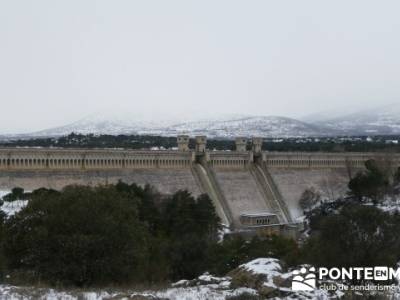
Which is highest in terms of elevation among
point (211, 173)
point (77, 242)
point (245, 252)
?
point (77, 242)

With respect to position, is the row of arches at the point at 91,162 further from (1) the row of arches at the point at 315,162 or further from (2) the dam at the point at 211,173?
(1) the row of arches at the point at 315,162

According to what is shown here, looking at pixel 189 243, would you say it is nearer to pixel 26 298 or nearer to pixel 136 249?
pixel 136 249

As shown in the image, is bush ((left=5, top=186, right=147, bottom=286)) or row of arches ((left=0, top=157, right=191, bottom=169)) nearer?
bush ((left=5, top=186, right=147, bottom=286))

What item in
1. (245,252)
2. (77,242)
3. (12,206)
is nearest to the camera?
(77,242)

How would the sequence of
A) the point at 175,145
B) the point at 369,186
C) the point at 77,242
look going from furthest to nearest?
the point at 175,145 → the point at 369,186 → the point at 77,242

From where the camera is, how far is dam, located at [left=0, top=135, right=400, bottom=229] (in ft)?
218

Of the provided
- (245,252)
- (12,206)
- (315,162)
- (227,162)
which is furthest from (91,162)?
(245,252)

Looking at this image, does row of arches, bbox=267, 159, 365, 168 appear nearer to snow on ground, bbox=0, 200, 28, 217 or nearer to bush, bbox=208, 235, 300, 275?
snow on ground, bbox=0, 200, 28, 217

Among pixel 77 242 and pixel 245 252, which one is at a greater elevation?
pixel 77 242

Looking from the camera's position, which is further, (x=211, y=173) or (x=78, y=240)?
(x=211, y=173)

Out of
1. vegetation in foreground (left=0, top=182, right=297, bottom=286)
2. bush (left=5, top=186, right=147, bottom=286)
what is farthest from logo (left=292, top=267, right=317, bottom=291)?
bush (left=5, top=186, right=147, bottom=286)

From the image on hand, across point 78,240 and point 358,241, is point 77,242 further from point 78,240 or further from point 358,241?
point 358,241

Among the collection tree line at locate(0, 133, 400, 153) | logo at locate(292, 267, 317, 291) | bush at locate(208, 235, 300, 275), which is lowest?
bush at locate(208, 235, 300, 275)

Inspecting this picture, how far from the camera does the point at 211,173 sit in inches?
3076
